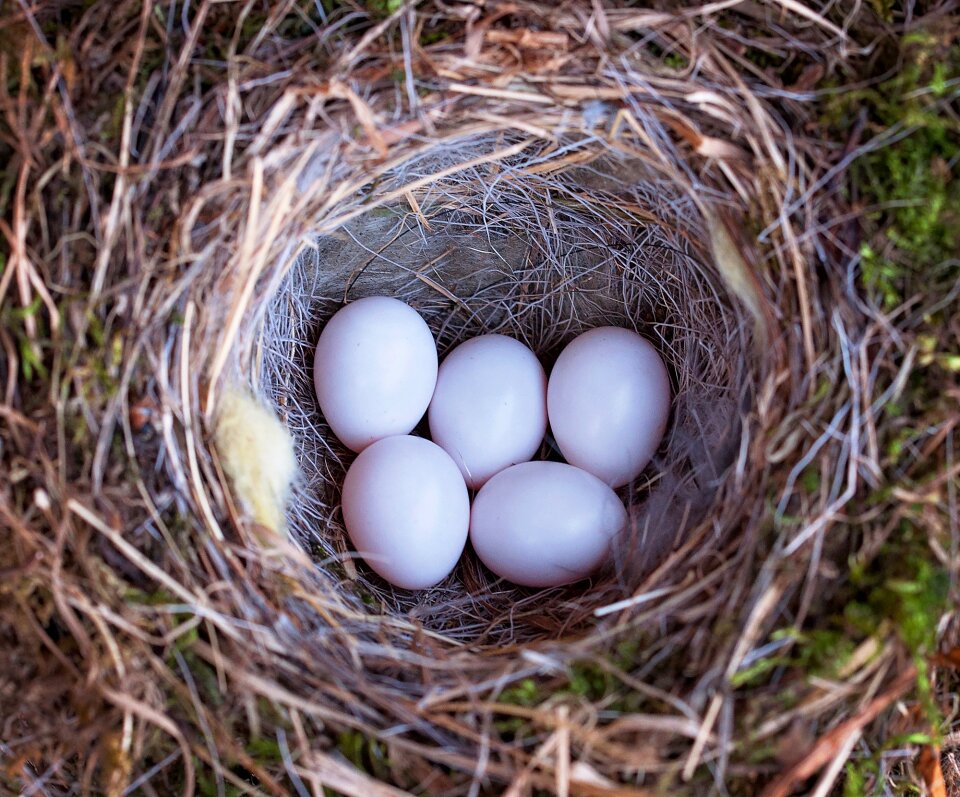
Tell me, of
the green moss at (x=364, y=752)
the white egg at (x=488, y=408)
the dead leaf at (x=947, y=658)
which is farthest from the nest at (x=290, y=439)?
the white egg at (x=488, y=408)

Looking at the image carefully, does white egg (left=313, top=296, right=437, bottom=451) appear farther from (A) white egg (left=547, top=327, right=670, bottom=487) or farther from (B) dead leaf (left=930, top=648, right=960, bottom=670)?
(B) dead leaf (left=930, top=648, right=960, bottom=670)

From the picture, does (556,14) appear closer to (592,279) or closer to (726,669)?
(592,279)

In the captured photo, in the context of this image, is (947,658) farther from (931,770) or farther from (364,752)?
(364,752)

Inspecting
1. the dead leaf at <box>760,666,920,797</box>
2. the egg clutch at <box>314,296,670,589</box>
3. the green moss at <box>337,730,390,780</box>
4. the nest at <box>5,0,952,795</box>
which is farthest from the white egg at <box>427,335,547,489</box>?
the dead leaf at <box>760,666,920,797</box>

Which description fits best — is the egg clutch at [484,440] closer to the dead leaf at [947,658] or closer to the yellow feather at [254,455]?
the yellow feather at [254,455]

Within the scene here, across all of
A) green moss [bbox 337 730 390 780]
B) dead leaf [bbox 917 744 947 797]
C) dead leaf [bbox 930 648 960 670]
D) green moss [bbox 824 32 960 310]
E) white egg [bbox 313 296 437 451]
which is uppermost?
green moss [bbox 824 32 960 310]

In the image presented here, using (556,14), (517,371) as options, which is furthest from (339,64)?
(517,371)
